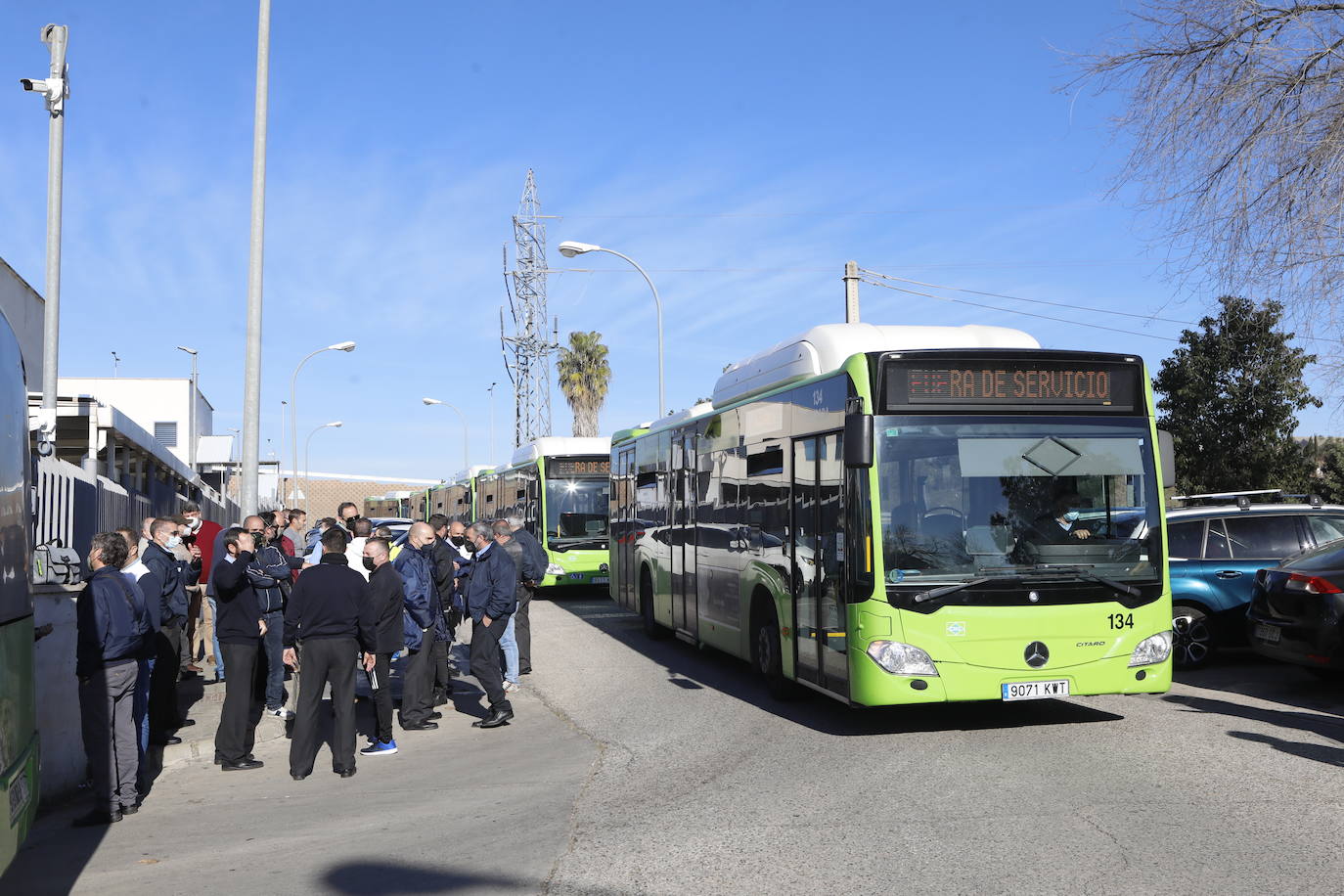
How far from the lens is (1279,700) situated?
10.6m

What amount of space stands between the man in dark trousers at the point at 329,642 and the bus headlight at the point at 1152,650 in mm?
5896

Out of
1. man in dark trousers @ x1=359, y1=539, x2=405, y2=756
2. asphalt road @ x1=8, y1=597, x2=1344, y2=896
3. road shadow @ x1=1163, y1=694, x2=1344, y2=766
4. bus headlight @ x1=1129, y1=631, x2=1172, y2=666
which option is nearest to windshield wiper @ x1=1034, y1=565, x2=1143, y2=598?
bus headlight @ x1=1129, y1=631, x2=1172, y2=666

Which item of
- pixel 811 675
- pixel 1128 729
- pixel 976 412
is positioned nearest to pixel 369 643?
pixel 811 675

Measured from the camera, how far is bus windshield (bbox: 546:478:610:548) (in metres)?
23.5

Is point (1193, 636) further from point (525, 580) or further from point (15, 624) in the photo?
point (15, 624)

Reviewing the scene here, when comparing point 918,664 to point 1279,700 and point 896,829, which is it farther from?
point 1279,700

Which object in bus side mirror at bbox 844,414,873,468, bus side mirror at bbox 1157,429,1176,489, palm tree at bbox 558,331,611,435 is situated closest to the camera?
bus side mirror at bbox 844,414,873,468

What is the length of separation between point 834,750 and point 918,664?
2.93 feet

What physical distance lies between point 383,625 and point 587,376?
4479cm

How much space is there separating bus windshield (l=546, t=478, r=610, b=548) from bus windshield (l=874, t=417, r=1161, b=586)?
48.9ft

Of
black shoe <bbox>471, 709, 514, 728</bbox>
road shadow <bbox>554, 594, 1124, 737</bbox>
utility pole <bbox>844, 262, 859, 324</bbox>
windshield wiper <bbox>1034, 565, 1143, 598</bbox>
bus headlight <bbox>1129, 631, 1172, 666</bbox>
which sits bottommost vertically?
black shoe <bbox>471, 709, 514, 728</bbox>

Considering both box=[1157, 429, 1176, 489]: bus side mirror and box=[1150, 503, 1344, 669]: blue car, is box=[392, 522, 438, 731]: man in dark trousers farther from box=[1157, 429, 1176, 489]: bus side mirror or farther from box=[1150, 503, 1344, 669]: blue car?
box=[1150, 503, 1344, 669]: blue car

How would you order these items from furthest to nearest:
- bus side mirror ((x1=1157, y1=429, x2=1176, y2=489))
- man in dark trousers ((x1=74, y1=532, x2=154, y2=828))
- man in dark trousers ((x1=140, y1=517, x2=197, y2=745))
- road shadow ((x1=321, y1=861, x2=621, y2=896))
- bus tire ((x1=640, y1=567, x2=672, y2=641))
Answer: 1. bus tire ((x1=640, y1=567, x2=672, y2=641))
2. man in dark trousers ((x1=140, y1=517, x2=197, y2=745))
3. bus side mirror ((x1=1157, y1=429, x2=1176, y2=489))
4. man in dark trousers ((x1=74, y1=532, x2=154, y2=828))
5. road shadow ((x1=321, y1=861, x2=621, y2=896))

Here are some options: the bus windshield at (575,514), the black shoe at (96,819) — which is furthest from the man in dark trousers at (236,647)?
the bus windshield at (575,514)
